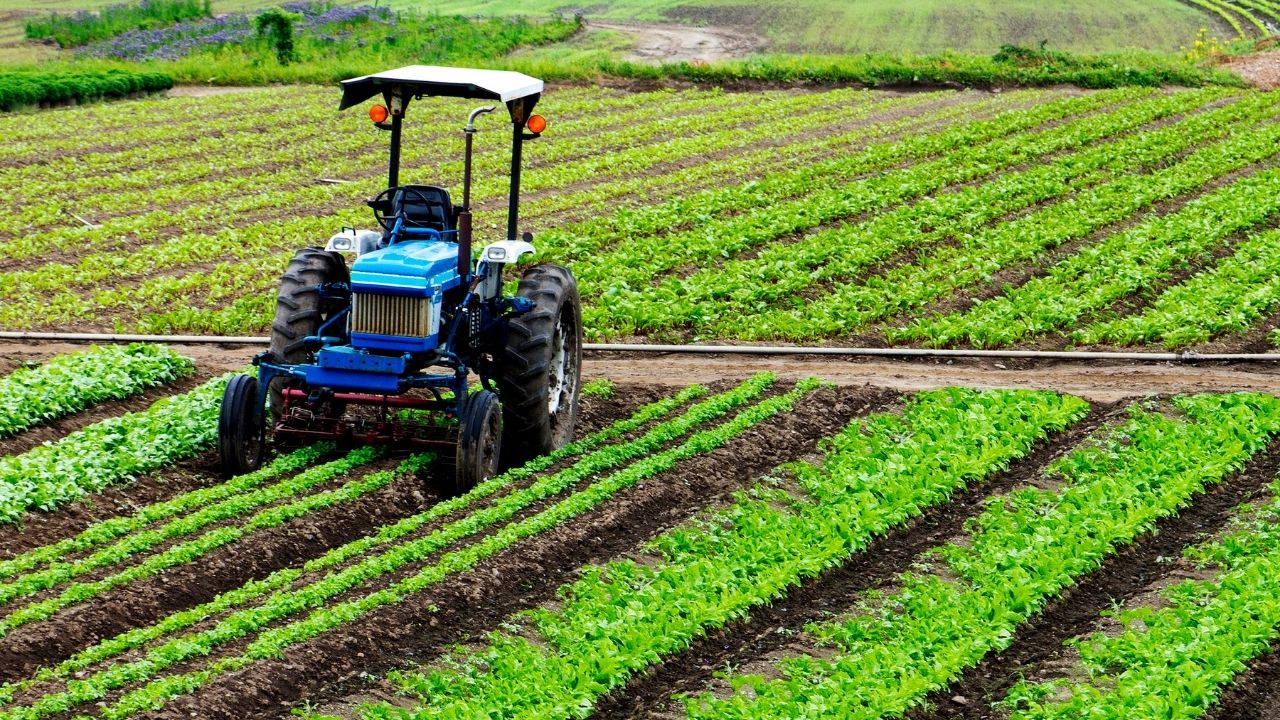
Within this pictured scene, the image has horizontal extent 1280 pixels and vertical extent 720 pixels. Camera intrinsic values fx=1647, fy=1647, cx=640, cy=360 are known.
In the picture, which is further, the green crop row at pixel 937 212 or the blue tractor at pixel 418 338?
the green crop row at pixel 937 212

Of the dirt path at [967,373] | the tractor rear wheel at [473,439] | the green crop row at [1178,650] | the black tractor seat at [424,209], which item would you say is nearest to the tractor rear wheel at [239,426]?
the tractor rear wheel at [473,439]

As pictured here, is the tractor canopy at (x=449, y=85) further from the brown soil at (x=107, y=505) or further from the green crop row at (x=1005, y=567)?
the green crop row at (x=1005, y=567)

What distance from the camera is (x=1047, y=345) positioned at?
639 inches

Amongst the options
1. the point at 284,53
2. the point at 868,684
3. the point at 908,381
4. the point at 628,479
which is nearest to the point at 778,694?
the point at 868,684

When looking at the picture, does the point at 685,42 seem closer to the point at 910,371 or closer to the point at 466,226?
the point at 910,371

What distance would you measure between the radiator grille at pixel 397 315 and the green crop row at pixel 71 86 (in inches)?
933

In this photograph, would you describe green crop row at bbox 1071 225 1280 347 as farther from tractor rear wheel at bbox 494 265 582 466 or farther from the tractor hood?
the tractor hood

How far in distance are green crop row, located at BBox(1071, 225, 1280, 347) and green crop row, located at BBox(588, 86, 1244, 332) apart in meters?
3.30

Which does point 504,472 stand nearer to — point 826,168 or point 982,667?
point 982,667

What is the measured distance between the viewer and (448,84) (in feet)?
37.8

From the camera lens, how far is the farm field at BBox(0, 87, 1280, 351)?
17016 mm

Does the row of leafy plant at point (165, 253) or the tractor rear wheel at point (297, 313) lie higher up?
the tractor rear wheel at point (297, 313)

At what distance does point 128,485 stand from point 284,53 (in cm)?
2994

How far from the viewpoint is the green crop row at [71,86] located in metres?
32.3
